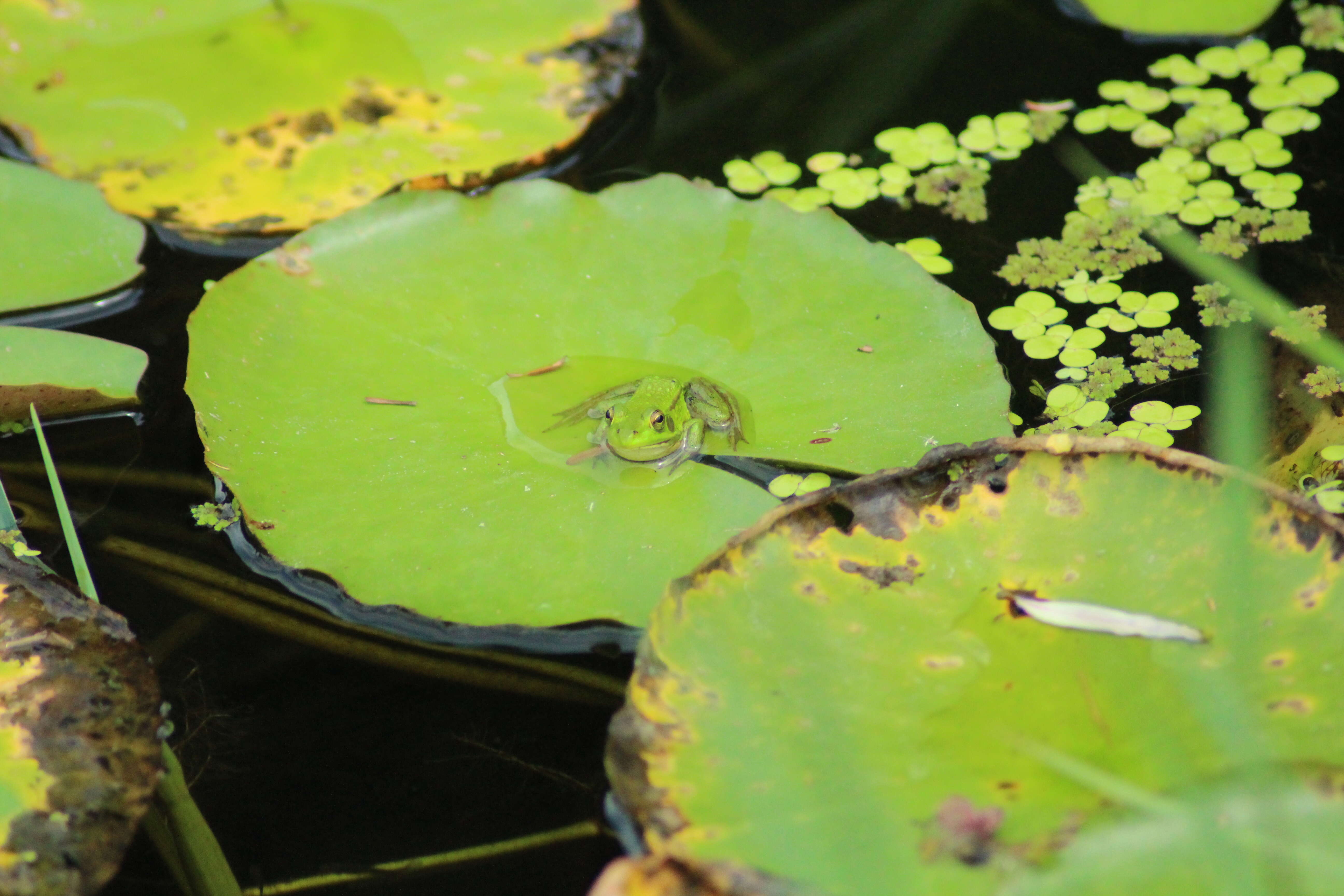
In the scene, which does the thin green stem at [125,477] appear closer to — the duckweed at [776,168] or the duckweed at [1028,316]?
the duckweed at [776,168]

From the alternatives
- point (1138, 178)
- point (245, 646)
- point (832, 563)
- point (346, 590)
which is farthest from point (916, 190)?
point (245, 646)

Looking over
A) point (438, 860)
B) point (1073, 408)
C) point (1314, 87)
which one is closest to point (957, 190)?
point (1073, 408)

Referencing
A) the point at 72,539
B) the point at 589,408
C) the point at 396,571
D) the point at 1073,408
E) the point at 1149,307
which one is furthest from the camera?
the point at 1149,307

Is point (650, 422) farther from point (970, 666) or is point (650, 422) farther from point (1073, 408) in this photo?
point (1073, 408)

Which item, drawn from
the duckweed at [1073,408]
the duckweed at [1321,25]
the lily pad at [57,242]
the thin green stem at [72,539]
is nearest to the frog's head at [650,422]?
the duckweed at [1073,408]

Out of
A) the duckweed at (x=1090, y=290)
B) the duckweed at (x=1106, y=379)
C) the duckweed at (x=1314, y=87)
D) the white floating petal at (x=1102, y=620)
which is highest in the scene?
the duckweed at (x=1314, y=87)
